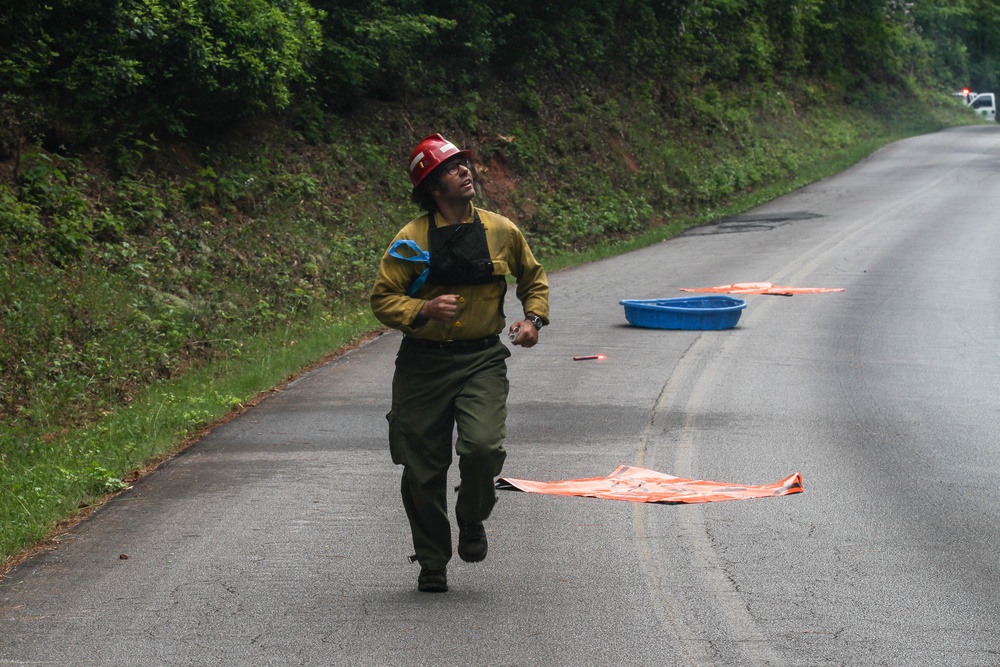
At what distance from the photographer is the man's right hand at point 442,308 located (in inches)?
219

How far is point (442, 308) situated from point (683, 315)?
10461 millimetres

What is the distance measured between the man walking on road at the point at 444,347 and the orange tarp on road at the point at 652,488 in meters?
2.02

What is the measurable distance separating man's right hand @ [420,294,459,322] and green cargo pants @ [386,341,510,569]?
12.0 inches

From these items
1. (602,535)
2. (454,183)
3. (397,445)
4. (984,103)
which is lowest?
(602,535)

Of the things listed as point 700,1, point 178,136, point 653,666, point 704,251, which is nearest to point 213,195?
point 178,136

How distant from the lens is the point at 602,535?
272 inches

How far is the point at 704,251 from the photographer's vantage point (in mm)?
24391

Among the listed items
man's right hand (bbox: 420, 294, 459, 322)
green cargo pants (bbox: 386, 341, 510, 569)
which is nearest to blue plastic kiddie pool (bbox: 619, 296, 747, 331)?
green cargo pants (bbox: 386, 341, 510, 569)

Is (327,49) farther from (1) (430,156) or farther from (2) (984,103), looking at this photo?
(2) (984,103)

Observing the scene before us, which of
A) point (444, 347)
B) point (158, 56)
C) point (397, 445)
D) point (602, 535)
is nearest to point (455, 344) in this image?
point (444, 347)

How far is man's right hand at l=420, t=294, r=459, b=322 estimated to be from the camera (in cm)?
557

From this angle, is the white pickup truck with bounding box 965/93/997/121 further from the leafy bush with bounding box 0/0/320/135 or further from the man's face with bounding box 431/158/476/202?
the man's face with bounding box 431/158/476/202

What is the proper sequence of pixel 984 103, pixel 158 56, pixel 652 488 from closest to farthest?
pixel 652 488 → pixel 158 56 → pixel 984 103

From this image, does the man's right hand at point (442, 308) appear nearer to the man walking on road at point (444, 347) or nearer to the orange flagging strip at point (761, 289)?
the man walking on road at point (444, 347)
